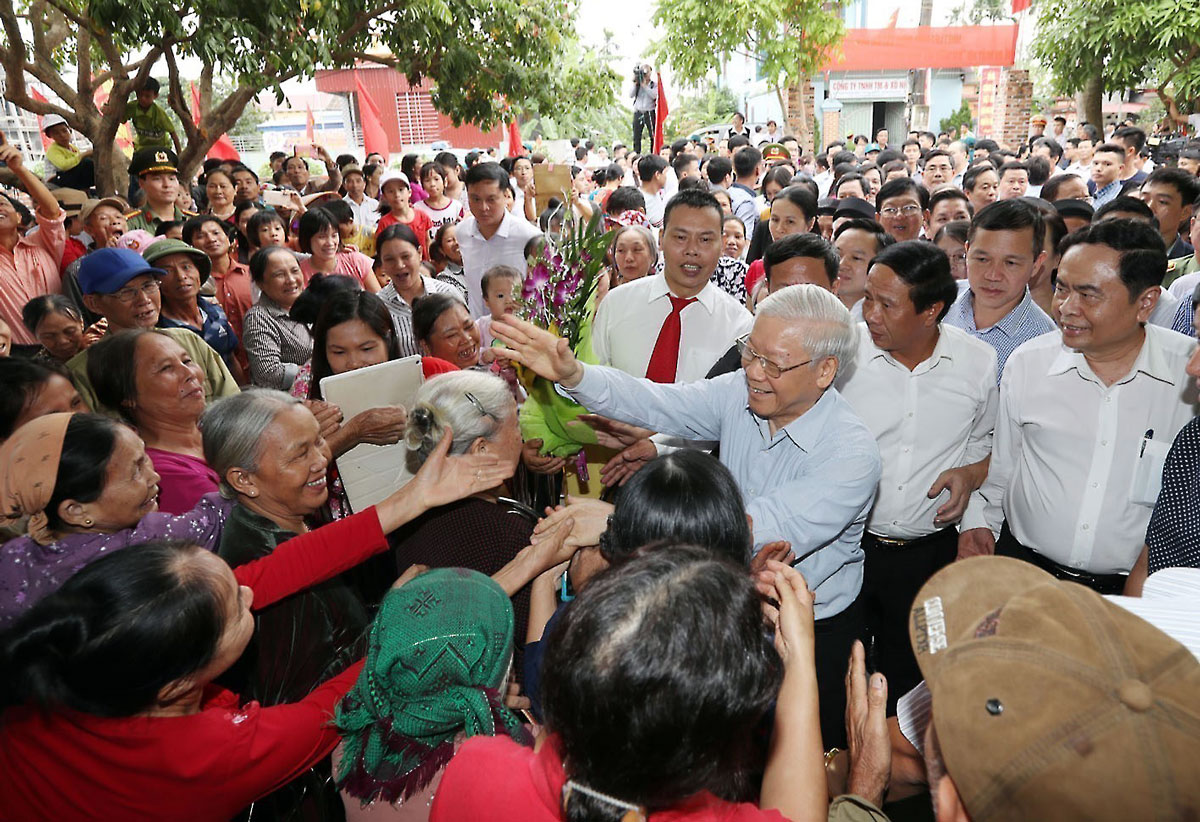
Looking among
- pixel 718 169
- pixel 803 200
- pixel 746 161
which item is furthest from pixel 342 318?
pixel 718 169

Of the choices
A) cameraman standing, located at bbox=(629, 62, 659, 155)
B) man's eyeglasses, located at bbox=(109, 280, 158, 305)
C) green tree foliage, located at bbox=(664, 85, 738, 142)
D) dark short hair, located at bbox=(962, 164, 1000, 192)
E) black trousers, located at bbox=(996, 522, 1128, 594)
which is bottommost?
black trousers, located at bbox=(996, 522, 1128, 594)

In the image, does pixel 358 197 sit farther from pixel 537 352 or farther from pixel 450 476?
pixel 450 476

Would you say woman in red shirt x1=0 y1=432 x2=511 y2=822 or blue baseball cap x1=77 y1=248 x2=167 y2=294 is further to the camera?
blue baseball cap x1=77 y1=248 x2=167 y2=294

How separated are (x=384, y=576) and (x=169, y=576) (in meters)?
1.34

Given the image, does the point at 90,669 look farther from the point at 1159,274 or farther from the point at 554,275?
the point at 1159,274

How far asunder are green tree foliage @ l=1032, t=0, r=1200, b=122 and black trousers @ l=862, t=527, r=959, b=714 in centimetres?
1667

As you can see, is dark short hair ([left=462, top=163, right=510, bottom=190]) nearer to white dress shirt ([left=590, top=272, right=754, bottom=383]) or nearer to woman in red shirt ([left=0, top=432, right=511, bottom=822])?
white dress shirt ([left=590, top=272, right=754, bottom=383])

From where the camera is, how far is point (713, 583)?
1.13 meters

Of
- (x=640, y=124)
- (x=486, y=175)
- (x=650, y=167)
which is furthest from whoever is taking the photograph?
(x=640, y=124)

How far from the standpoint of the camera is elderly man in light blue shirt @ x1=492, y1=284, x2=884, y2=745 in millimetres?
2086

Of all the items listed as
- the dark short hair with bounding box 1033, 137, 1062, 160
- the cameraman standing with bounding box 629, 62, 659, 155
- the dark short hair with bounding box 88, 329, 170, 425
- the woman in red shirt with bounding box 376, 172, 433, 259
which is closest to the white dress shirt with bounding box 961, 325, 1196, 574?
the dark short hair with bounding box 88, 329, 170, 425

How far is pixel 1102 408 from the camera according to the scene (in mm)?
2584

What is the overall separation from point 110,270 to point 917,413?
3637 millimetres

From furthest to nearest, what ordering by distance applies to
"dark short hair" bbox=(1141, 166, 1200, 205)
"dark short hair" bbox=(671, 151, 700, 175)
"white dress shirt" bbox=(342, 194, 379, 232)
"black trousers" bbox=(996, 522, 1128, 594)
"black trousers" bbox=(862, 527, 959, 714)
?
"dark short hair" bbox=(671, 151, 700, 175), "white dress shirt" bbox=(342, 194, 379, 232), "dark short hair" bbox=(1141, 166, 1200, 205), "black trousers" bbox=(862, 527, 959, 714), "black trousers" bbox=(996, 522, 1128, 594)
